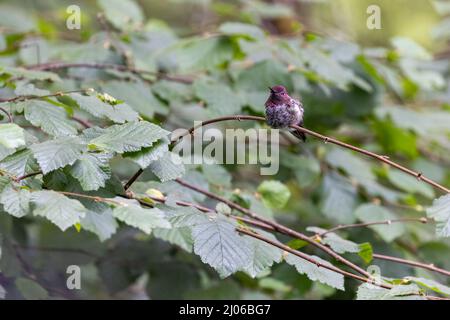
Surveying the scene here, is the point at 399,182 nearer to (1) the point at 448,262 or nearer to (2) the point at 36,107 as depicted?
(1) the point at 448,262

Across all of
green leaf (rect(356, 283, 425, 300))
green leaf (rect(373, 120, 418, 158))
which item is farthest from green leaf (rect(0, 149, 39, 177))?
green leaf (rect(373, 120, 418, 158))

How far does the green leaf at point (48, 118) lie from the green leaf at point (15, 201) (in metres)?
0.26

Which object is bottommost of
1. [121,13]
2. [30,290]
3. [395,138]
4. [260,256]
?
[30,290]

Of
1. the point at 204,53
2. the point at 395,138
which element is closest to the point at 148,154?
the point at 204,53

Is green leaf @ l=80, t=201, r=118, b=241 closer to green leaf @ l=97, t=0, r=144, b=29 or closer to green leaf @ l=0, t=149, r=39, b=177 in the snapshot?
green leaf @ l=0, t=149, r=39, b=177

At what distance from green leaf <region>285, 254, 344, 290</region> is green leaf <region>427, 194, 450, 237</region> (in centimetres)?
24

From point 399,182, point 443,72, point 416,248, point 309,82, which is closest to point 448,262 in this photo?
point 416,248

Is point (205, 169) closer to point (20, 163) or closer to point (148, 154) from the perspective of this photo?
point (148, 154)

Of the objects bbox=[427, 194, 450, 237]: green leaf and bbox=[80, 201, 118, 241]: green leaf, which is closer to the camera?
bbox=[427, 194, 450, 237]: green leaf

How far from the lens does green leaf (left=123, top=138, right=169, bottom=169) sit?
4.06 ft

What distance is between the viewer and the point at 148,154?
1.25 metres

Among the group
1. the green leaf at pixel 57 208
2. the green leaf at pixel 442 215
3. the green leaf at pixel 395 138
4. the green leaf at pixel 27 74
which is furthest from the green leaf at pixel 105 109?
the green leaf at pixel 395 138

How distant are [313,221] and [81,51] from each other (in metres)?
1.17

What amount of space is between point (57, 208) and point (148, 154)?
0.78 feet
